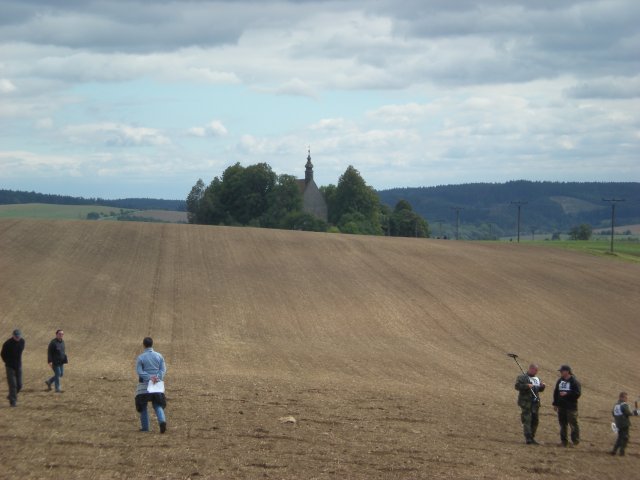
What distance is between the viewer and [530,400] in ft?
63.2

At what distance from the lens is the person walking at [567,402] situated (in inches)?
758

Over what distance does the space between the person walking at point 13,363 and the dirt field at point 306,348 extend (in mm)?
397

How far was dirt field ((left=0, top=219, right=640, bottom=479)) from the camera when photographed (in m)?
16.7

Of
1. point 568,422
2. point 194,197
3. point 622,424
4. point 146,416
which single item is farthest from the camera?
point 194,197

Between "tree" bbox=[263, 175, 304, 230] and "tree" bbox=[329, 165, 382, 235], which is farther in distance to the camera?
"tree" bbox=[329, 165, 382, 235]

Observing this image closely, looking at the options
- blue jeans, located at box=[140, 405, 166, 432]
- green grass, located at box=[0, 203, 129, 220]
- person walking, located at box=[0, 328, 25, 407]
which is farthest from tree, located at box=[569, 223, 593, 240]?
blue jeans, located at box=[140, 405, 166, 432]

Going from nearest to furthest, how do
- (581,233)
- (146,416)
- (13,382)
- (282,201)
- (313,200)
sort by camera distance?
1. (146,416)
2. (13,382)
3. (282,201)
4. (313,200)
5. (581,233)

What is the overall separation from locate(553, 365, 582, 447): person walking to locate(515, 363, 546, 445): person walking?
40 cm

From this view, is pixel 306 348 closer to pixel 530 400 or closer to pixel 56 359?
pixel 56 359

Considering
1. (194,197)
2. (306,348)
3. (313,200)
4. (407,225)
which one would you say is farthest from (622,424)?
(194,197)

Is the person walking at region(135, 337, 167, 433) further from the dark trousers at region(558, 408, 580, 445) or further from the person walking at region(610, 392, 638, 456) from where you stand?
the person walking at region(610, 392, 638, 456)

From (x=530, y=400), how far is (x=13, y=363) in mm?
11230

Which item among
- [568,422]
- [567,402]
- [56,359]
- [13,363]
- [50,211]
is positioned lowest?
[568,422]

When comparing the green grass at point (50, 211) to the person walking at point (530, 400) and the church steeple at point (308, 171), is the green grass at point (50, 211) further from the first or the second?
the person walking at point (530, 400)
